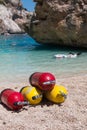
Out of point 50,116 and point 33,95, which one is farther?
point 33,95

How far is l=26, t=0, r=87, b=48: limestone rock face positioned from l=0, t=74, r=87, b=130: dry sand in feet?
58.2

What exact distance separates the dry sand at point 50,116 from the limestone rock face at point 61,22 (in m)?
17.8

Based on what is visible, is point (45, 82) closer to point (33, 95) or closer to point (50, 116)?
point (33, 95)

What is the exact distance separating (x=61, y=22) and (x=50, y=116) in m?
20.2

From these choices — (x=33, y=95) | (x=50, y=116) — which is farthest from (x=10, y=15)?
(x=50, y=116)

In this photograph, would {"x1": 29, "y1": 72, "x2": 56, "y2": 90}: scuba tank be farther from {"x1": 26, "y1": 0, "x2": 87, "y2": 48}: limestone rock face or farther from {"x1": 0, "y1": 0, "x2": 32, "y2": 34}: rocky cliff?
{"x1": 0, "y1": 0, "x2": 32, "y2": 34}: rocky cliff

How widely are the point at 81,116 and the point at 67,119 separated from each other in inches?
13.8

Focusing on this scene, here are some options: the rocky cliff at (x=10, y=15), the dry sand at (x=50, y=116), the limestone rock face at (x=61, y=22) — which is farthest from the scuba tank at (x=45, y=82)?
the rocky cliff at (x=10, y=15)

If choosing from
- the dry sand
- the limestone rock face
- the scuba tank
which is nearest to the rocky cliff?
the limestone rock face

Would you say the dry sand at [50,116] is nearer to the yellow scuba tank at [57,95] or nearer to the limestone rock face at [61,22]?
the yellow scuba tank at [57,95]

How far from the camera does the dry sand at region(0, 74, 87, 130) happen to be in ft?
19.5

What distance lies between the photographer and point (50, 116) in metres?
6.59

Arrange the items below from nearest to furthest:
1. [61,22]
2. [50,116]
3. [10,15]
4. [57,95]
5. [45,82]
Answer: [50,116] < [45,82] < [57,95] < [61,22] < [10,15]

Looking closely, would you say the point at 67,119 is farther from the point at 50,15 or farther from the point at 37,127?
the point at 50,15
